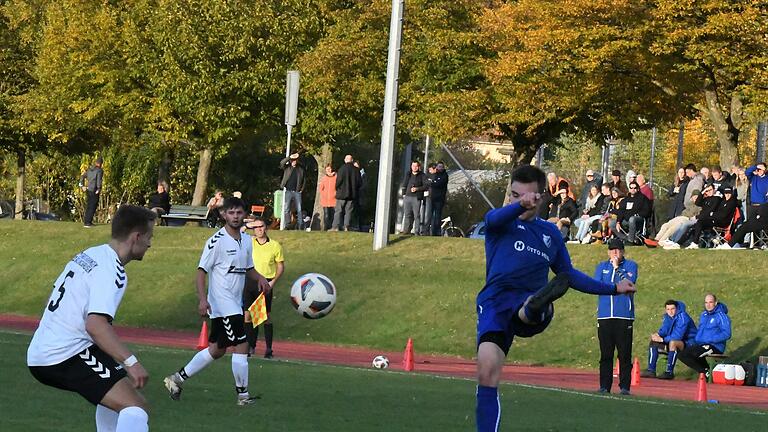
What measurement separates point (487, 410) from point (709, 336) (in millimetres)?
15121

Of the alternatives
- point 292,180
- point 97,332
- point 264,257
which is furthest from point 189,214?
point 97,332

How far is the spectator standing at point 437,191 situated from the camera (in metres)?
34.2

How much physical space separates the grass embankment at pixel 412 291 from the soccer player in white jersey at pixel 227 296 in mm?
12057

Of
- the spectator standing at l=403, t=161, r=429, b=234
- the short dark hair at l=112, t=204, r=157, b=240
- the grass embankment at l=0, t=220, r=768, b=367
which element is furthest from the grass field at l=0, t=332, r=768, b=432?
the spectator standing at l=403, t=161, r=429, b=234

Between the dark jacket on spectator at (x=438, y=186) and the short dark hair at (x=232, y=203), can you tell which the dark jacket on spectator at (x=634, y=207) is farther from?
the short dark hair at (x=232, y=203)

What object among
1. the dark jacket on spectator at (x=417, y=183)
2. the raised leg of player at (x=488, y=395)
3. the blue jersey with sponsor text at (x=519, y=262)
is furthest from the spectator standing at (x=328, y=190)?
the raised leg of player at (x=488, y=395)

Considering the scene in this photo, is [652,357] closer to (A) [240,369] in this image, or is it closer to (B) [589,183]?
(B) [589,183]

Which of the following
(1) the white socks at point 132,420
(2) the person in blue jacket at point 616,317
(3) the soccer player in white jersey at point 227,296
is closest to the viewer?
(1) the white socks at point 132,420

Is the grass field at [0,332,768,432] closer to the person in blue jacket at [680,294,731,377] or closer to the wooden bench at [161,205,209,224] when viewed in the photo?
the person in blue jacket at [680,294,731,377]

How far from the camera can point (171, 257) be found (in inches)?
1380

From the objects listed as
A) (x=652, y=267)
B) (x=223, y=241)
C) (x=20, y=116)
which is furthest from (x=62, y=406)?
(x=20, y=116)

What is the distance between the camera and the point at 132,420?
7887 millimetres

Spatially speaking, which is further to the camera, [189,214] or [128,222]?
[189,214]

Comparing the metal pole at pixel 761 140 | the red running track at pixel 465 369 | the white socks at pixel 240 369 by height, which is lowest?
the red running track at pixel 465 369
